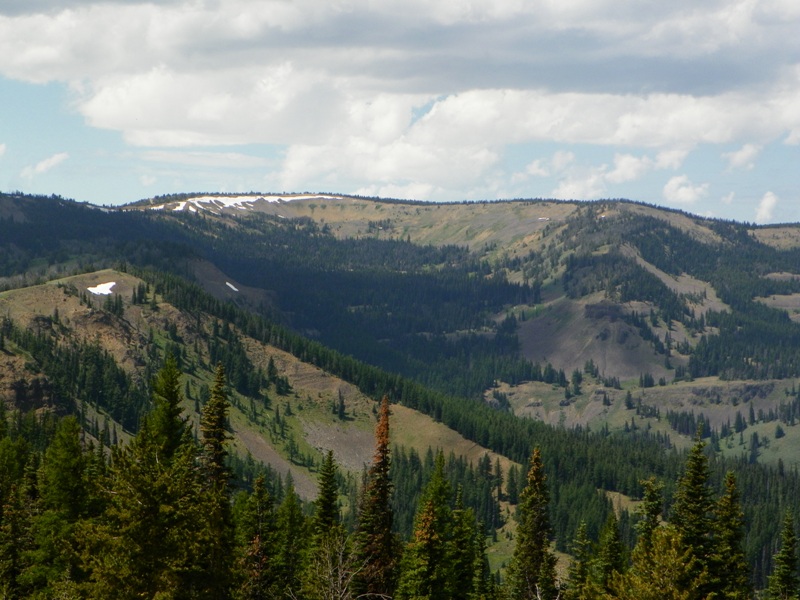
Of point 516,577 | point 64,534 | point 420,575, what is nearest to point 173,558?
point 64,534

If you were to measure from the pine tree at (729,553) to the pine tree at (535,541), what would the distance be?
1808cm

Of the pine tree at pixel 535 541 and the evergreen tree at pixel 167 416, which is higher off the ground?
the evergreen tree at pixel 167 416

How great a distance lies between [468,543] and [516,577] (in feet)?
19.7

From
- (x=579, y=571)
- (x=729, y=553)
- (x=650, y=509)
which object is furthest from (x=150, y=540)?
(x=579, y=571)

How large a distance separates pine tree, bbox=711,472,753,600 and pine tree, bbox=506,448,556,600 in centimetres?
1808

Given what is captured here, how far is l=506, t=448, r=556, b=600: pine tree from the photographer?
240 feet

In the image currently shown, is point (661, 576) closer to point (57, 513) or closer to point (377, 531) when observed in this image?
point (377, 531)

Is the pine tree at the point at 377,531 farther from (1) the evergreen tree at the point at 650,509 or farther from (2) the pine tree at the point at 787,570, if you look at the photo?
(2) the pine tree at the point at 787,570

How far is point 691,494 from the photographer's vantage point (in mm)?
54375

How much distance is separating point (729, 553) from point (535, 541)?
22.4 meters

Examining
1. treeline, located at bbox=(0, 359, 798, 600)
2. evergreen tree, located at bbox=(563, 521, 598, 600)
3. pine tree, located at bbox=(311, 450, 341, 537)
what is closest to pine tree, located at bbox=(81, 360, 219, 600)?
treeline, located at bbox=(0, 359, 798, 600)

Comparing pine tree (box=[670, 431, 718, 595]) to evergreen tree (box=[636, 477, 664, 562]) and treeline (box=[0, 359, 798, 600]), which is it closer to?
treeline (box=[0, 359, 798, 600])

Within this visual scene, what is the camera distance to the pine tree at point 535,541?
7325 centimetres

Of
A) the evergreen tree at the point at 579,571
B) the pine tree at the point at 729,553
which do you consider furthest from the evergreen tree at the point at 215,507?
the evergreen tree at the point at 579,571
